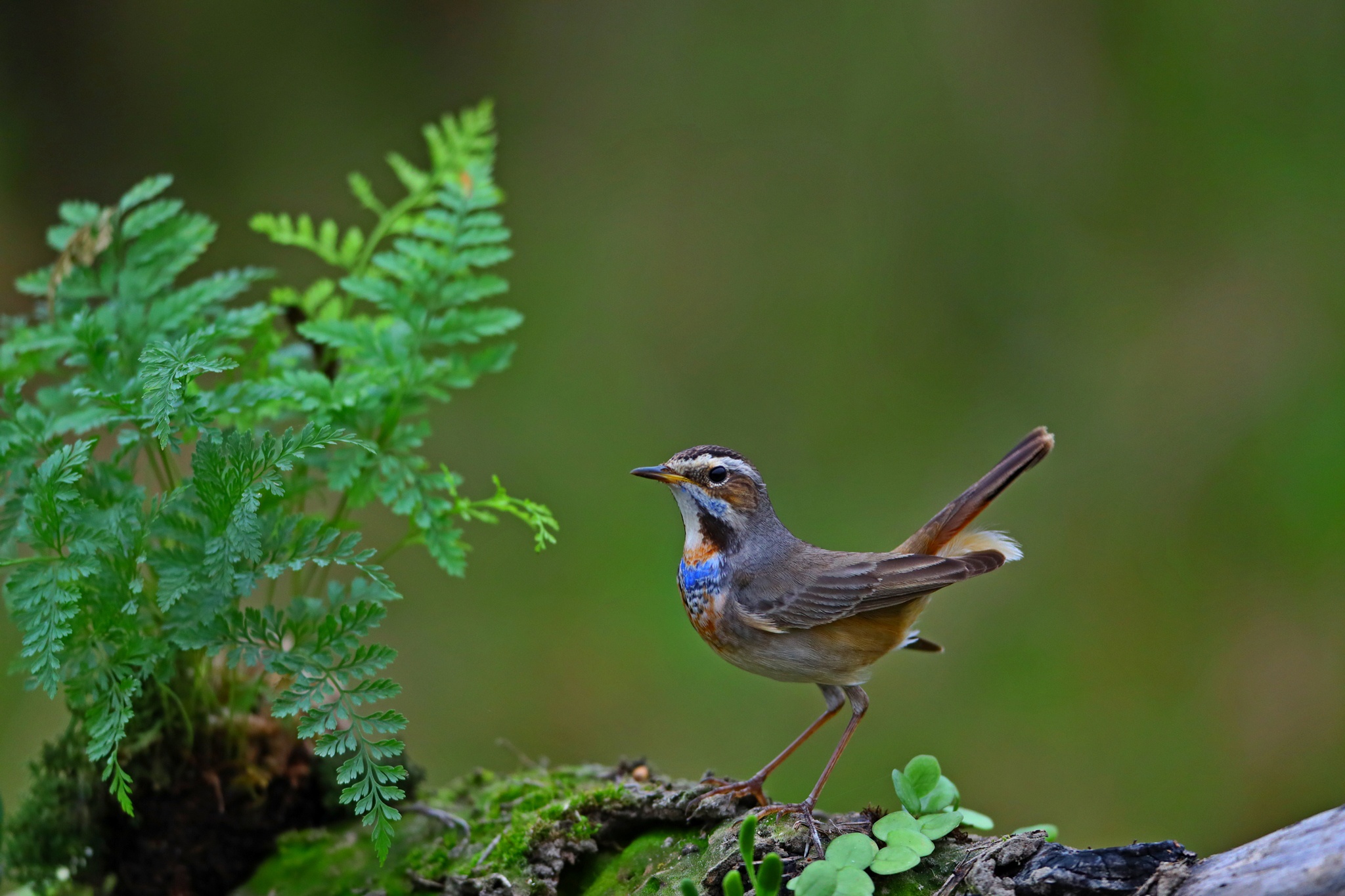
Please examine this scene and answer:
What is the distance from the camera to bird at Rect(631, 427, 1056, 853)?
3.28 m

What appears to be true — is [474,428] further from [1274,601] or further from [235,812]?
[1274,601]

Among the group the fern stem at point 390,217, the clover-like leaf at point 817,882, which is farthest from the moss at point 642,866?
the fern stem at point 390,217

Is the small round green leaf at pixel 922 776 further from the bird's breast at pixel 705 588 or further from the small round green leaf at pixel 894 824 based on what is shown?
the bird's breast at pixel 705 588

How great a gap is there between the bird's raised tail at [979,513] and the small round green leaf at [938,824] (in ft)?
3.16

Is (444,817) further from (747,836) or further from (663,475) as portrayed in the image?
(747,836)

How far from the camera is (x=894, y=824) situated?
108 inches

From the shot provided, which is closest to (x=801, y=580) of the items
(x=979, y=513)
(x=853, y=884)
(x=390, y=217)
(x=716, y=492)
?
(x=716, y=492)

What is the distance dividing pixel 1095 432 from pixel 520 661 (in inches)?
172

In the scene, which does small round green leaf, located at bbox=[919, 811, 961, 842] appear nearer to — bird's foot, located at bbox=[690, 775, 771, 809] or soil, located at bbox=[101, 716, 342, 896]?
bird's foot, located at bbox=[690, 775, 771, 809]

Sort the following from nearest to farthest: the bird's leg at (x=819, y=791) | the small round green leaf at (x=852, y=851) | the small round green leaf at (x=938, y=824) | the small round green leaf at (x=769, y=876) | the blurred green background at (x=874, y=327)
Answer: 1. the small round green leaf at (x=769, y=876)
2. the small round green leaf at (x=852, y=851)
3. the small round green leaf at (x=938, y=824)
4. the bird's leg at (x=819, y=791)
5. the blurred green background at (x=874, y=327)

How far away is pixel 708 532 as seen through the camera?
143 inches

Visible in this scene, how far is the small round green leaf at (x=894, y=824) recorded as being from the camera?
2.72 metres

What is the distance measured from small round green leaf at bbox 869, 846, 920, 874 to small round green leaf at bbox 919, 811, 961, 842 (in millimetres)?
117

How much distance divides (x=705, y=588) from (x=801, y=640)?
0.40 metres
